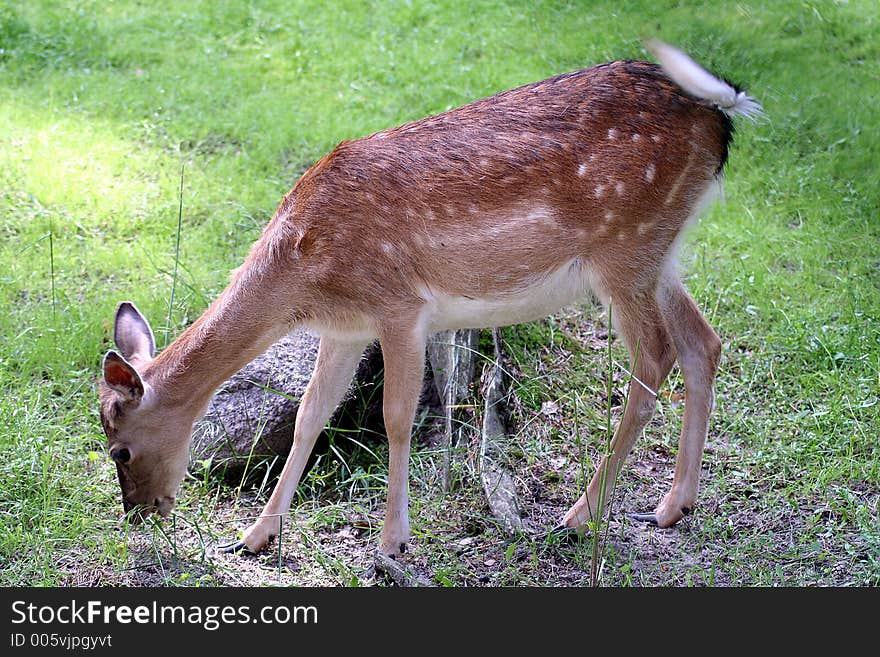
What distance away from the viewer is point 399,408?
452 centimetres

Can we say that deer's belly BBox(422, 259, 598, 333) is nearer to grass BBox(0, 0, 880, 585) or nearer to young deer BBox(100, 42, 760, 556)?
young deer BBox(100, 42, 760, 556)

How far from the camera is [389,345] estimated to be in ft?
14.5

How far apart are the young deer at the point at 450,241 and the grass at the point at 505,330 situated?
1.40ft

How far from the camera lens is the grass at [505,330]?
4.66 m

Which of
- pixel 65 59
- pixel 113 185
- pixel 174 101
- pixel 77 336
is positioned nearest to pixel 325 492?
pixel 77 336

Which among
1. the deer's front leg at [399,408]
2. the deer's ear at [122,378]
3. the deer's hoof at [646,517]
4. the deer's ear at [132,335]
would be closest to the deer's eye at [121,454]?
the deer's ear at [122,378]

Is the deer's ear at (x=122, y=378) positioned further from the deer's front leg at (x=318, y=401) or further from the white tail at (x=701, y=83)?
the white tail at (x=701, y=83)

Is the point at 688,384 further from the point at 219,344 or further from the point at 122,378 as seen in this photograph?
the point at 122,378

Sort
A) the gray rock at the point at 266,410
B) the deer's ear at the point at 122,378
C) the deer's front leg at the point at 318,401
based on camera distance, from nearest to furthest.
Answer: the deer's ear at the point at 122,378
the deer's front leg at the point at 318,401
the gray rock at the point at 266,410

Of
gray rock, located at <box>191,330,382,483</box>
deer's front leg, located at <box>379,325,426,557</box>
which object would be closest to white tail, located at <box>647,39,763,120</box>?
deer's front leg, located at <box>379,325,426,557</box>

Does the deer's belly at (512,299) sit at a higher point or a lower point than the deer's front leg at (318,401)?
higher

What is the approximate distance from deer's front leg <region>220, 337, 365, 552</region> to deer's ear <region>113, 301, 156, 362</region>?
0.73m

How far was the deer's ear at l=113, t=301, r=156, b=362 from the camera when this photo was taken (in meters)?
4.64

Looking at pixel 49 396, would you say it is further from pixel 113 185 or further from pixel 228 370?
pixel 113 185
